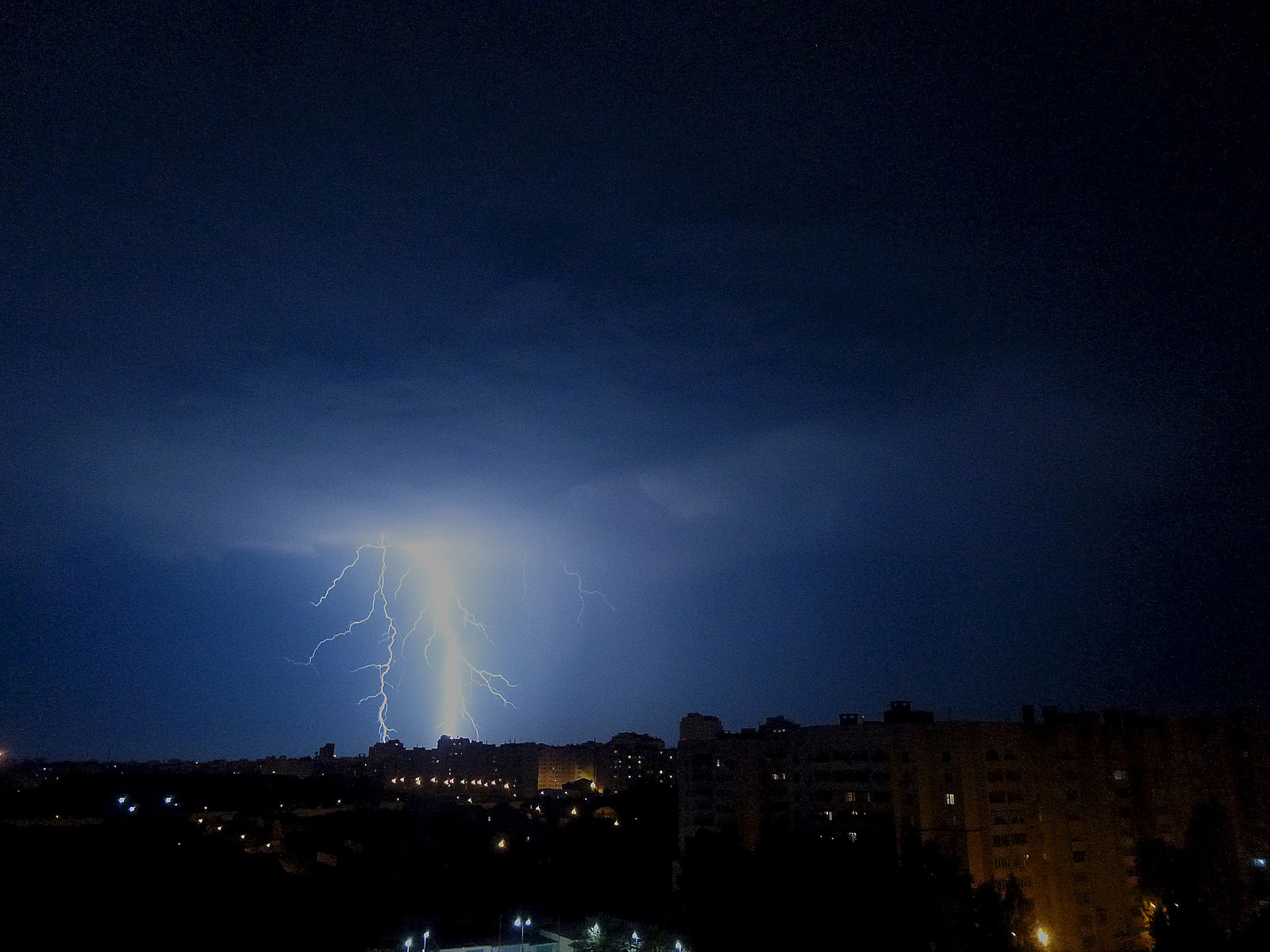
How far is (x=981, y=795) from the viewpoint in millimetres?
24438

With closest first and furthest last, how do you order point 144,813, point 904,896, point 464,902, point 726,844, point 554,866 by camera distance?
point 904,896
point 726,844
point 464,902
point 554,866
point 144,813

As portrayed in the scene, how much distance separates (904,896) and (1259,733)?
57.4 feet

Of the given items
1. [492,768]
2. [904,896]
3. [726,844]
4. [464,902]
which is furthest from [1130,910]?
[492,768]

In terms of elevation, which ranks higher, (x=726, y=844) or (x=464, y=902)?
(x=726, y=844)

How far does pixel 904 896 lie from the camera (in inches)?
766

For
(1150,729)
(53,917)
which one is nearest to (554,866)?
(53,917)

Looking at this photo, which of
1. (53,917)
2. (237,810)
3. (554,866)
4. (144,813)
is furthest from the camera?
(237,810)

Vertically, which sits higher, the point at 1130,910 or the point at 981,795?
the point at 981,795

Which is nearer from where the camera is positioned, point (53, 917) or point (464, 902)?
point (53, 917)

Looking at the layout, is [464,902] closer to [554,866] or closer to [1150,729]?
[554,866]

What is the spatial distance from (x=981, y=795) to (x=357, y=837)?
32.8 metres

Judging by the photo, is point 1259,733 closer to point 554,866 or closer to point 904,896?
point 904,896

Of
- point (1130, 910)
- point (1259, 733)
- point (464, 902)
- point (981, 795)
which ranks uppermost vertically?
point (1259, 733)

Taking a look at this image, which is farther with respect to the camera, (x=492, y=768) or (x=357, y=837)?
(x=492, y=768)
